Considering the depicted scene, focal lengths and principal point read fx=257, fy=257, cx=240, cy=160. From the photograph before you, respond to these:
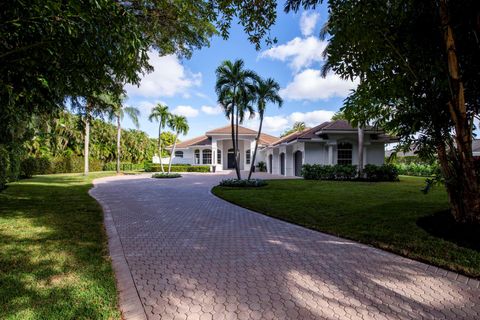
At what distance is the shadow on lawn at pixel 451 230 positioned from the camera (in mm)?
5188

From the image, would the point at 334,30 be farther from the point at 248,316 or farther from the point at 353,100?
the point at 248,316

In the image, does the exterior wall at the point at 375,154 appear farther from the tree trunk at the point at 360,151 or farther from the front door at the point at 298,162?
the front door at the point at 298,162

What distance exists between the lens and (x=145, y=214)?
8.45m

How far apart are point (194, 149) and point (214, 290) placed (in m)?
35.7

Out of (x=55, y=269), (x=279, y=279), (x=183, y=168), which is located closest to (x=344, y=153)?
(x=279, y=279)

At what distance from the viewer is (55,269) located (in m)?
3.97

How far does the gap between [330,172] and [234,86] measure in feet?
34.1

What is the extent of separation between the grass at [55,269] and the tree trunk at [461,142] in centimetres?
713

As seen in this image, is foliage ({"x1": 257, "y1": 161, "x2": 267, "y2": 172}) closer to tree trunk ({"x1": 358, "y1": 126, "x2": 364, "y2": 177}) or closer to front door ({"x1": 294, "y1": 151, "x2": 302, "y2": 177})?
front door ({"x1": 294, "y1": 151, "x2": 302, "y2": 177})

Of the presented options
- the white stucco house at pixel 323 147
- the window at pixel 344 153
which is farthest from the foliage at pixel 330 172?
the window at pixel 344 153

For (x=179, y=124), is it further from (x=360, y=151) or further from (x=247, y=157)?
(x=360, y=151)

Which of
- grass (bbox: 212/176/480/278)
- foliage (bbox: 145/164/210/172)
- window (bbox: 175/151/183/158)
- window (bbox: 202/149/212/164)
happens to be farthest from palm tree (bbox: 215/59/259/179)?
window (bbox: 175/151/183/158)

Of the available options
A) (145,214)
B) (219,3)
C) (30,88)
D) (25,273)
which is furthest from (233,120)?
(25,273)

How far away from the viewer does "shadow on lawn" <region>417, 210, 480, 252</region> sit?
17.0ft
